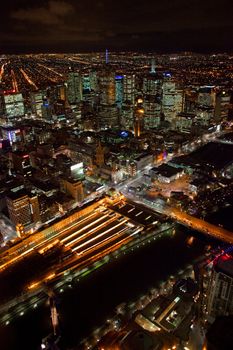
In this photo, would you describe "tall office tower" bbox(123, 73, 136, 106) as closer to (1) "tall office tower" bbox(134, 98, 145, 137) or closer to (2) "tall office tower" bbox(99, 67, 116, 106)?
(2) "tall office tower" bbox(99, 67, 116, 106)

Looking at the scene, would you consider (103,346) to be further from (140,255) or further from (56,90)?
(56,90)

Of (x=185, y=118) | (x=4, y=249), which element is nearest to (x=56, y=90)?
(x=185, y=118)

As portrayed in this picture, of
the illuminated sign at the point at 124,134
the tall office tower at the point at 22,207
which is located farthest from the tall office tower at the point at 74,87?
the tall office tower at the point at 22,207

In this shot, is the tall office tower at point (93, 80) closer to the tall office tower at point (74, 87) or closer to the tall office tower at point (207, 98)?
the tall office tower at point (74, 87)

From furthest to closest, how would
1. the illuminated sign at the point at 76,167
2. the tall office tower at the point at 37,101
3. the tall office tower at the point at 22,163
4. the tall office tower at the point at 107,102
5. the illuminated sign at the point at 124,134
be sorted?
the tall office tower at the point at 37,101
the tall office tower at the point at 107,102
the illuminated sign at the point at 124,134
the tall office tower at the point at 22,163
the illuminated sign at the point at 76,167

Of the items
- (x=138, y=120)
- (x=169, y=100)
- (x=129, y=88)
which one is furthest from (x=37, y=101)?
(x=169, y=100)
